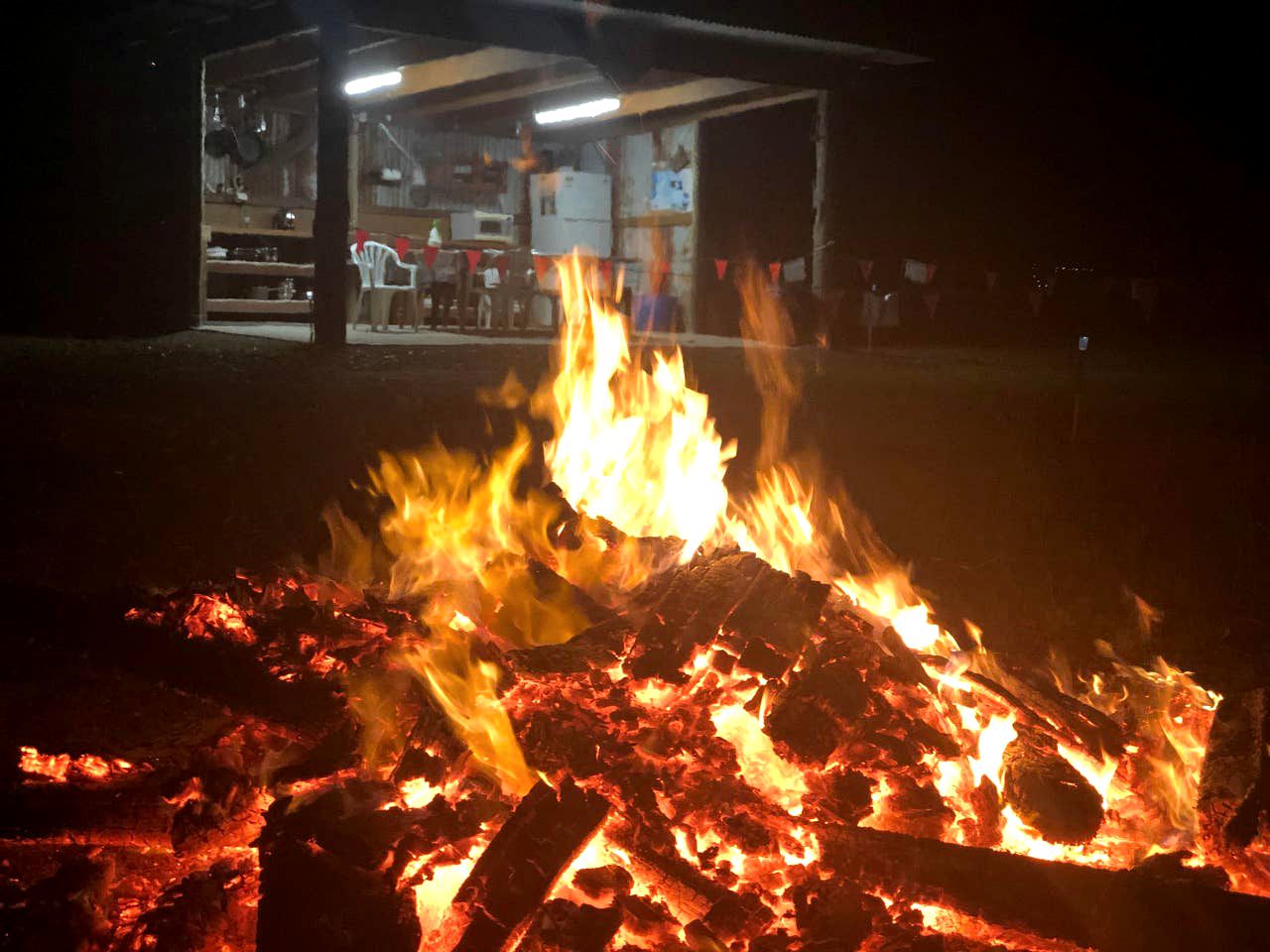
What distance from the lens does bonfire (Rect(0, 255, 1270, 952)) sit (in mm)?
2523

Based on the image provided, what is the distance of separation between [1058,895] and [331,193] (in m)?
12.0

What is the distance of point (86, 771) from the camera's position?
3.00 meters

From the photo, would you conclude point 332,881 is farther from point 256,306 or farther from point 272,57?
point 256,306

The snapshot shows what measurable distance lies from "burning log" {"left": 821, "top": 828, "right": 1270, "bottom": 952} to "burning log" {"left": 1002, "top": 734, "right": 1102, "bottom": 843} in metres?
0.34

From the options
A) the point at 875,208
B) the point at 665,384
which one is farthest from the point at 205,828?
the point at 875,208

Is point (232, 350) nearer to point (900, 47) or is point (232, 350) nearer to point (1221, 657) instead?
point (900, 47)

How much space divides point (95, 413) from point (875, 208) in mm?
12083

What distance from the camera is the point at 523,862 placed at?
8.42 feet

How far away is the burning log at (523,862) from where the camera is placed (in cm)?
248

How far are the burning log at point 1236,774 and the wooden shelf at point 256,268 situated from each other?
1614cm

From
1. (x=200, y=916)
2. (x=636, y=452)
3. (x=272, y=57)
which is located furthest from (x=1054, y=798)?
(x=272, y=57)

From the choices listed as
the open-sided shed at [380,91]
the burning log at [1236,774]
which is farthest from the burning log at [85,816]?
the open-sided shed at [380,91]

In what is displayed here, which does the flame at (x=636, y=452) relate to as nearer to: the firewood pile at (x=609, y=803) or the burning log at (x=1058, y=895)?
the firewood pile at (x=609, y=803)

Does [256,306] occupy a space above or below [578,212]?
below
